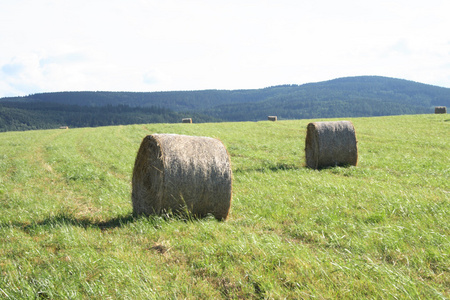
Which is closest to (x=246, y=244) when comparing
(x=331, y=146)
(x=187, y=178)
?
(x=187, y=178)

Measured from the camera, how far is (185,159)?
26.5ft

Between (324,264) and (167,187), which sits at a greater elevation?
(167,187)

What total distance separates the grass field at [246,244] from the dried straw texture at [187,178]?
467 millimetres

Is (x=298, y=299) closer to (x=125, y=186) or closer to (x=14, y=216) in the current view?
(x=14, y=216)

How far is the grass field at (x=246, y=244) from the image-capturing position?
4773mm

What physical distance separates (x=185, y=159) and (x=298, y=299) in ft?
14.2

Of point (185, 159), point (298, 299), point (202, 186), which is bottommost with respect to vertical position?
point (298, 299)

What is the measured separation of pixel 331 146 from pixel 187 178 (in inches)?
363

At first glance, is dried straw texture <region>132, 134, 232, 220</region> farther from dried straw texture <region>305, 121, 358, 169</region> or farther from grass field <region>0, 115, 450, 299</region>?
dried straw texture <region>305, 121, 358, 169</region>

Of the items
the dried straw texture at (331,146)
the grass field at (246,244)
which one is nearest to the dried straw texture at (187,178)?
the grass field at (246,244)

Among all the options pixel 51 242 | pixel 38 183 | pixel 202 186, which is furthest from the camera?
pixel 38 183

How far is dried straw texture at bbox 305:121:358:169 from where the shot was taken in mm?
15365

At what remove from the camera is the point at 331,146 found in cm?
1545

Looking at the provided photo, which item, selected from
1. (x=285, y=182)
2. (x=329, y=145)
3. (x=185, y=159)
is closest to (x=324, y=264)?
(x=185, y=159)
